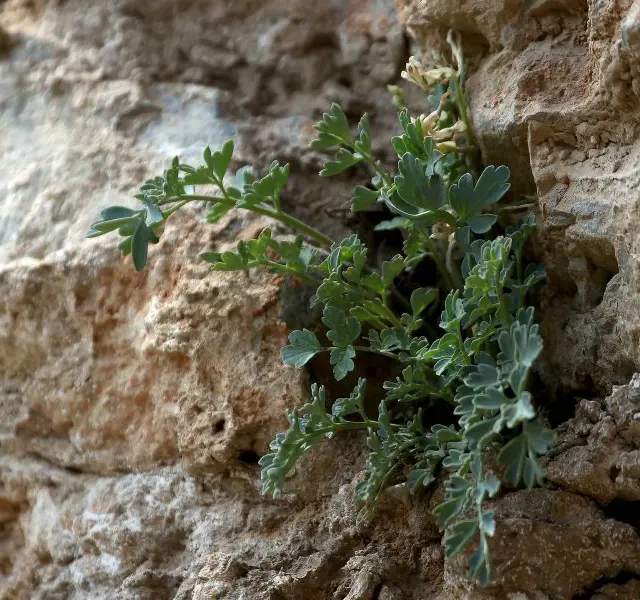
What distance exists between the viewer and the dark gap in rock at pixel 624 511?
4.15ft

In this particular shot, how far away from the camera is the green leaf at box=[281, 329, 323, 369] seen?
1.46 m

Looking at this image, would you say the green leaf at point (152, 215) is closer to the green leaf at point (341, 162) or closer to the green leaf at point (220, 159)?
the green leaf at point (220, 159)

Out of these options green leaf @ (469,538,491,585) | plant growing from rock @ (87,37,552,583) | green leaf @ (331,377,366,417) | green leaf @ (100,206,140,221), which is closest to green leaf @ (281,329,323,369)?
plant growing from rock @ (87,37,552,583)

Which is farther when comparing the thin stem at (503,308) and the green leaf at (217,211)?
the green leaf at (217,211)

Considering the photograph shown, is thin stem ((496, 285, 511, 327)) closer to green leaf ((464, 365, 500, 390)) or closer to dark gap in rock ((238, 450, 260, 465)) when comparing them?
green leaf ((464, 365, 500, 390))

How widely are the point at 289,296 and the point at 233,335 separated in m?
0.14

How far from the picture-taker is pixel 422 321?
146 centimetres

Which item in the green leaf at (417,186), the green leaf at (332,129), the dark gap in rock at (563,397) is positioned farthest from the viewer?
the green leaf at (332,129)

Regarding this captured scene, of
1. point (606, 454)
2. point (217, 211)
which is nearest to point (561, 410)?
point (606, 454)

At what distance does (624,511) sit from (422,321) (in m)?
0.45

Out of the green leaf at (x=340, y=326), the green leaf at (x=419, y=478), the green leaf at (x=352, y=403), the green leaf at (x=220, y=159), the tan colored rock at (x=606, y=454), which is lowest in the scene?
the green leaf at (x=419, y=478)

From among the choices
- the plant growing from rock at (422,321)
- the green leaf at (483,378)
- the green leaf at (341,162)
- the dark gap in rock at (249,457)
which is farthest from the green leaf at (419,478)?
the green leaf at (341,162)

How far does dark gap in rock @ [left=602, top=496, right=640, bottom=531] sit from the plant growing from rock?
0.12 metres

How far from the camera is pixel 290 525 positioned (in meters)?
1.53
